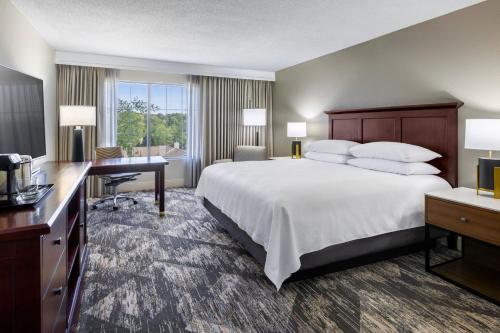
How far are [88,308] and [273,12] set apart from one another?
3159 mm

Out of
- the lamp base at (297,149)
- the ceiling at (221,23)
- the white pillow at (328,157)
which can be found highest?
the ceiling at (221,23)

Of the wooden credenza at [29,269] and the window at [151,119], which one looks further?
the window at [151,119]

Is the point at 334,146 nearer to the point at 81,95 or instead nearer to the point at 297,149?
the point at 297,149

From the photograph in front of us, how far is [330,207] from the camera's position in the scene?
7.82 ft

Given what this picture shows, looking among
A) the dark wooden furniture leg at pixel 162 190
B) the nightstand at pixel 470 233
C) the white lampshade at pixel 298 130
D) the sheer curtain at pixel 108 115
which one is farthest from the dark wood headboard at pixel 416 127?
the sheer curtain at pixel 108 115

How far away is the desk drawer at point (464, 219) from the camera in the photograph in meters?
2.19

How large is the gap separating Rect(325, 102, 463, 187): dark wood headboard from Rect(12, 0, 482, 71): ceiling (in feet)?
3.29

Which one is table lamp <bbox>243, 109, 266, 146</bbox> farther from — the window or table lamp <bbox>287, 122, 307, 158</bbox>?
the window

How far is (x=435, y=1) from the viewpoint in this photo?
113 inches

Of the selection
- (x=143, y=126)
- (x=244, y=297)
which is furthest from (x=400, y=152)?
(x=143, y=126)

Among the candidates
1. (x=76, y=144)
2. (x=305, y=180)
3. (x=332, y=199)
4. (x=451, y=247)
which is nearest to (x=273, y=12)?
(x=305, y=180)

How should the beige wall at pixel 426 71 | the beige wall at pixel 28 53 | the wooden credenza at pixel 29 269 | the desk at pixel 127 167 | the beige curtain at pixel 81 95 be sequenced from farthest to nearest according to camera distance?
the beige curtain at pixel 81 95, the desk at pixel 127 167, the beige wall at pixel 426 71, the beige wall at pixel 28 53, the wooden credenza at pixel 29 269

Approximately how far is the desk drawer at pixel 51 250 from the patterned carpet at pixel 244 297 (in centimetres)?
72

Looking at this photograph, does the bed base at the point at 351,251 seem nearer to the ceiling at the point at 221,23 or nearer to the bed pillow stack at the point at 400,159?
the bed pillow stack at the point at 400,159
